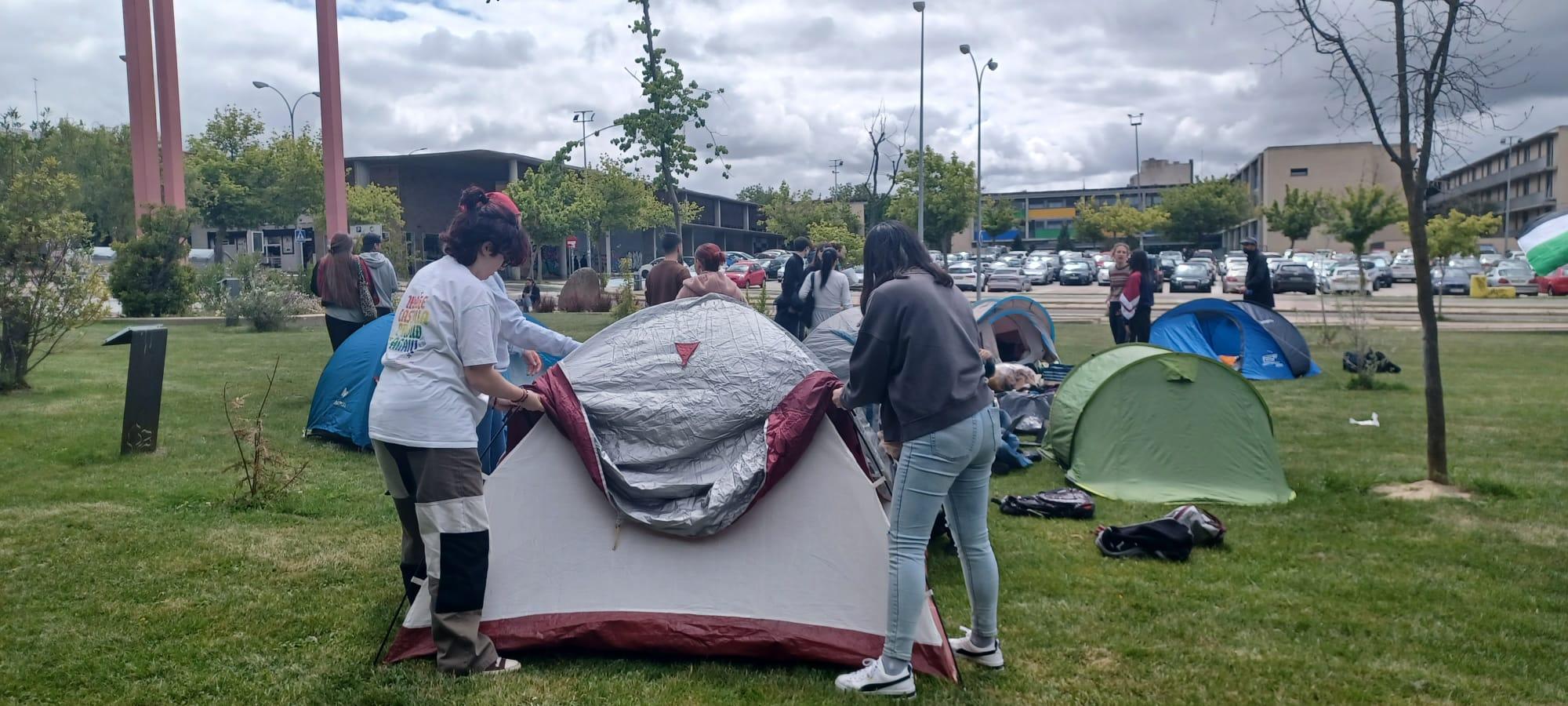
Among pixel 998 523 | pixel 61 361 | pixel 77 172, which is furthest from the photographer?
pixel 77 172

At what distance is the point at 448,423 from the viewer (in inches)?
143

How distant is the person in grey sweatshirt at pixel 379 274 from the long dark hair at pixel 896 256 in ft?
19.7

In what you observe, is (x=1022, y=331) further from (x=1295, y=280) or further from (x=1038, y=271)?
(x=1038, y=271)

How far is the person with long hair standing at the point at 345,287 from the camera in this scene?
28.4 feet

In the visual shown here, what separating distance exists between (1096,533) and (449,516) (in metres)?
3.61

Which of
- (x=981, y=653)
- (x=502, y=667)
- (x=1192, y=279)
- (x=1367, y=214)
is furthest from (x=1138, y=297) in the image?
(x=1192, y=279)

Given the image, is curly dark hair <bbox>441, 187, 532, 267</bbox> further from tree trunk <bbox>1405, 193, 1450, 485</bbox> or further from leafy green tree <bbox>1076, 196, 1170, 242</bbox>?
leafy green tree <bbox>1076, 196, 1170, 242</bbox>

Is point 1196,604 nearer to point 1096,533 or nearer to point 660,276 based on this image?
point 1096,533

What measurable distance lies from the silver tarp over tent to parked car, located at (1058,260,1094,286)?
133ft

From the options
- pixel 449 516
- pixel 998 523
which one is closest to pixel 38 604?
pixel 449 516

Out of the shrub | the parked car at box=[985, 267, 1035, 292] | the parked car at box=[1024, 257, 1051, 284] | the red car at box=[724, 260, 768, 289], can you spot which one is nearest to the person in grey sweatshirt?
the shrub

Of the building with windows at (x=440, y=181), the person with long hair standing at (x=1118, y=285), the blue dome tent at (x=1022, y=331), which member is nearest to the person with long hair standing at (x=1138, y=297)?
the person with long hair standing at (x=1118, y=285)

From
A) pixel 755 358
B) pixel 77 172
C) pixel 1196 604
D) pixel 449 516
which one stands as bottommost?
pixel 1196 604

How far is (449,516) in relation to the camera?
12.0ft
